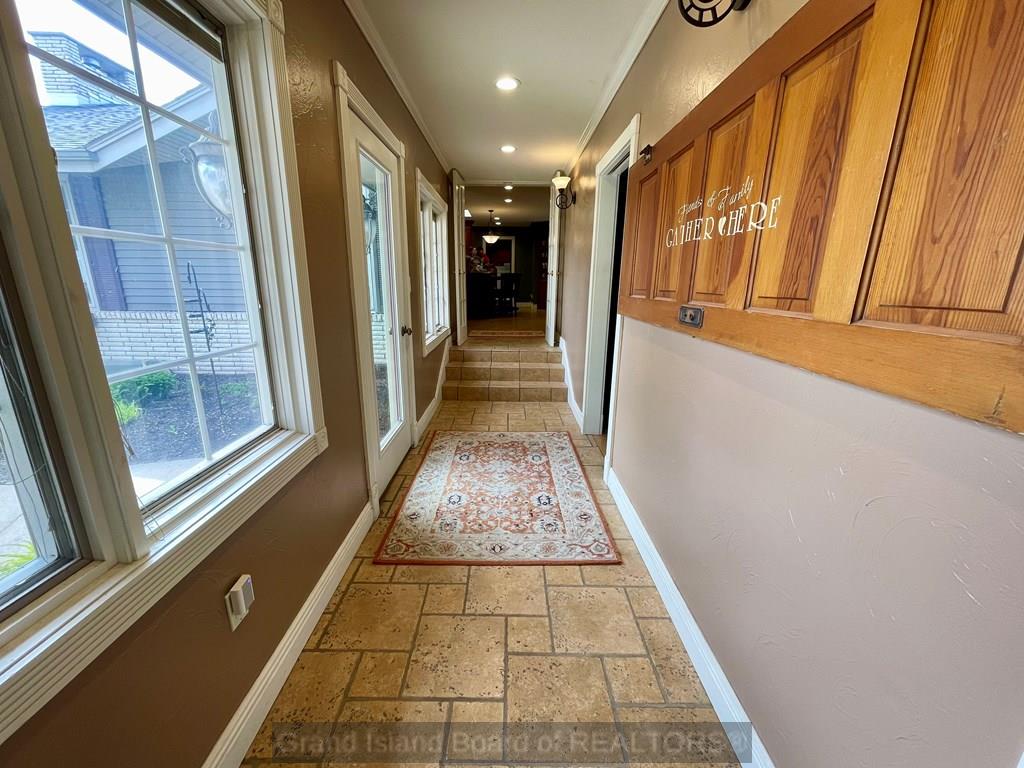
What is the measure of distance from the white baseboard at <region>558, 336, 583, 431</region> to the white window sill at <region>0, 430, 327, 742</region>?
2.84 m

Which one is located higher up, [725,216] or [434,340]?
[725,216]

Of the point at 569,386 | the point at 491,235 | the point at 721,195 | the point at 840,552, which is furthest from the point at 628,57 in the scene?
the point at 491,235

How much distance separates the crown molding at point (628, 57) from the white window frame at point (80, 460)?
1.54 m

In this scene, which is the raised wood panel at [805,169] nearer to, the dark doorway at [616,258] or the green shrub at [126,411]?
the green shrub at [126,411]

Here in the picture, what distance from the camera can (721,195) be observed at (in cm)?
124

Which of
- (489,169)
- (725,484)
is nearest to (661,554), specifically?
(725,484)

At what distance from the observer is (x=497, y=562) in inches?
74.5

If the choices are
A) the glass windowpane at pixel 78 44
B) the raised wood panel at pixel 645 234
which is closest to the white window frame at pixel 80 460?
the glass windowpane at pixel 78 44

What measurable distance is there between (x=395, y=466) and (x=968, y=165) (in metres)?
2.78

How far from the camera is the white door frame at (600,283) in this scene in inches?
103

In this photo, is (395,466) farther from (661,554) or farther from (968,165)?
(968,165)

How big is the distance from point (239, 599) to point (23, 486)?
60cm

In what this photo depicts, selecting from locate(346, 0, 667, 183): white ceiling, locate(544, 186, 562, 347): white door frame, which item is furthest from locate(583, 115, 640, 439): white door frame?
locate(544, 186, 562, 347): white door frame

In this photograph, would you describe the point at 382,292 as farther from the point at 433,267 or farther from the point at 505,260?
the point at 505,260
